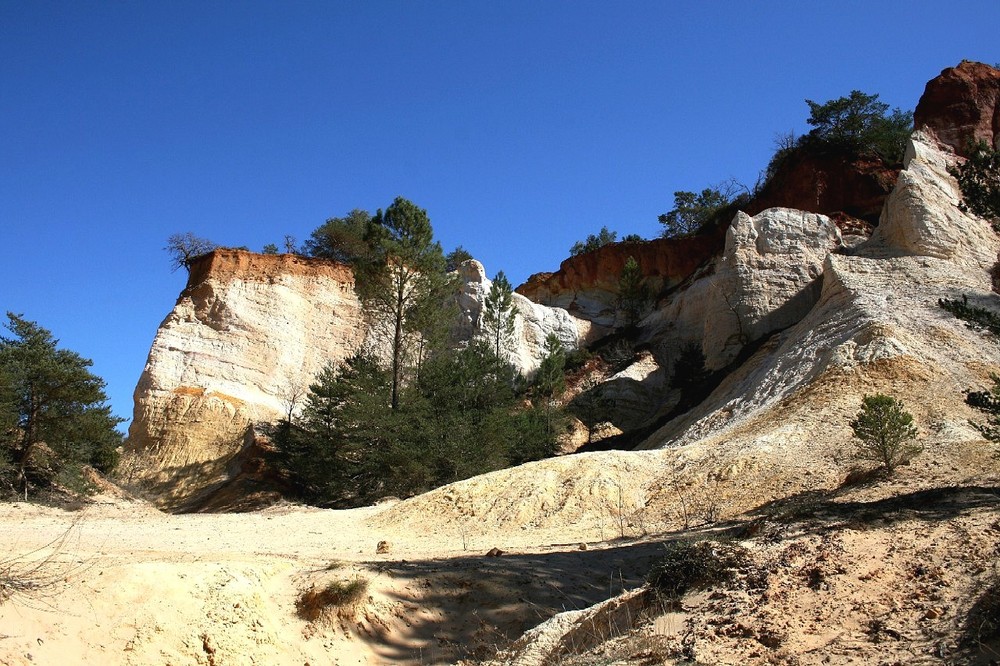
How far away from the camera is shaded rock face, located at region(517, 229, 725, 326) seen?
47094 mm

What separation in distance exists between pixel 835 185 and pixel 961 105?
21.1 ft

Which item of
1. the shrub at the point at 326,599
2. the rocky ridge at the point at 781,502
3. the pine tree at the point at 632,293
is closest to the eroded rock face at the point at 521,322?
the pine tree at the point at 632,293

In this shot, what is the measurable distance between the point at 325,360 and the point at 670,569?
1244 inches

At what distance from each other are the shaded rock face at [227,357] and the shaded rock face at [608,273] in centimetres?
1827

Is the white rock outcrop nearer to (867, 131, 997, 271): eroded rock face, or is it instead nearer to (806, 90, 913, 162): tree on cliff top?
(867, 131, 997, 271): eroded rock face

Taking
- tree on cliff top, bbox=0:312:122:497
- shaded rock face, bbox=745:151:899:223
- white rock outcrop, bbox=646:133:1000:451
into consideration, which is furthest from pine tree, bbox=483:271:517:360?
tree on cliff top, bbox=0:312:122:497

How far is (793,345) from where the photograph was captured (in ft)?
70.8

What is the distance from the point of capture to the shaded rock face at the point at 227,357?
29.3 m

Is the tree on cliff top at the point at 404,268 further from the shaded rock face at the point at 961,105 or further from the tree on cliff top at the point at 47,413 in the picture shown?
the shaded rock face at the point at 961,105

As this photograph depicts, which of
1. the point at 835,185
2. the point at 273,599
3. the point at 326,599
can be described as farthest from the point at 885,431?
the point at 835,185

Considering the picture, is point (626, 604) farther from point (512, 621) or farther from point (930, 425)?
point (930, 425)

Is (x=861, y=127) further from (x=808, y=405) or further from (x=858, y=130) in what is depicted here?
(x=808, y=405)

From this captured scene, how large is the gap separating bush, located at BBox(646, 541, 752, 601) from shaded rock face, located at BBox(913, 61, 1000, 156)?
3301 cm

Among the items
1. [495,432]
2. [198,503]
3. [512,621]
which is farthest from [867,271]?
[198,503]
